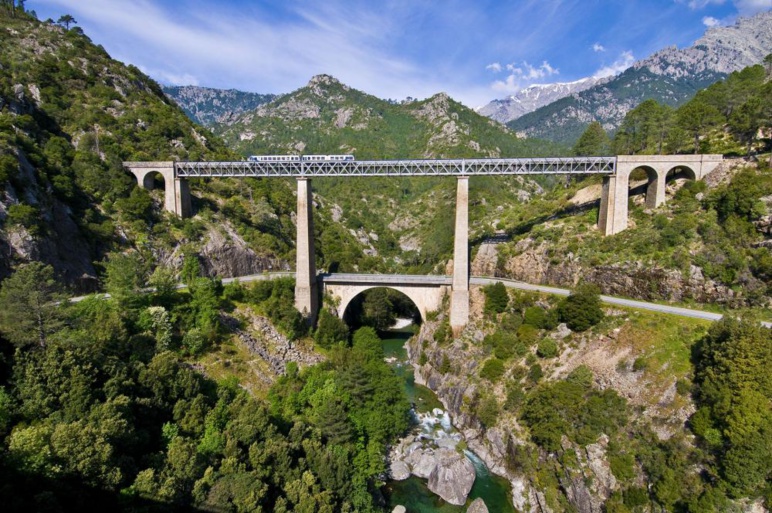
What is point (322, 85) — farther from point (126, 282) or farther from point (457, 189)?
point (126, 282)

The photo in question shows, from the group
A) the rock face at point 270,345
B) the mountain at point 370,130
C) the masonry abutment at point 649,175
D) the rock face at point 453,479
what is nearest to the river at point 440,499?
the rock face at point 453,479

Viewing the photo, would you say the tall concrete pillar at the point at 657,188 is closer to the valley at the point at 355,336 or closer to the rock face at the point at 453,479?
the valley at the point at 355,336

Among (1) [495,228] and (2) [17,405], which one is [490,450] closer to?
(2) [17,405]

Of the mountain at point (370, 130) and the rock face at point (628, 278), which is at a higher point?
the mountain at point (370, 130)

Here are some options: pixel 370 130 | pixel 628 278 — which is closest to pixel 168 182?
pixel 628 278

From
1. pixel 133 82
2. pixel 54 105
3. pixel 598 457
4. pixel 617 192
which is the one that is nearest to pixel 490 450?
pixel 598 457

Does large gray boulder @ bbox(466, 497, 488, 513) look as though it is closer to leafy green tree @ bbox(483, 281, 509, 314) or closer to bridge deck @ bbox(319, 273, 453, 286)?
leafy green tree @ bbox(483, 281, 509, 314)
